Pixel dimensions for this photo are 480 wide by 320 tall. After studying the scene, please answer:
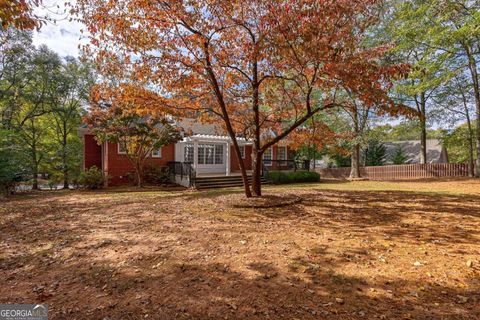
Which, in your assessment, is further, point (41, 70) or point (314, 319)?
point (41, 70)

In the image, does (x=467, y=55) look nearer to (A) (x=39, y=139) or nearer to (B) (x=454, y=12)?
(B) (x=454, y=12)

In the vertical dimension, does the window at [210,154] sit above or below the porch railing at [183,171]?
above

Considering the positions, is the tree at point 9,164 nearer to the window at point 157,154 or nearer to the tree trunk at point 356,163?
the window at point 157,154

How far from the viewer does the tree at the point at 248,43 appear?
6027mm

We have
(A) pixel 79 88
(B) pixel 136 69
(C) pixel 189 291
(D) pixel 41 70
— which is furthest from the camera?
(A) pixel 79 88

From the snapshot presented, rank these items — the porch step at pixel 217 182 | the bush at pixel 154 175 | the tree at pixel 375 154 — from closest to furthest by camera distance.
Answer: the porch step at pixel 217 182 → the bush at pixel 154 175 → the tree at pixel 375 154

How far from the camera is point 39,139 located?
17.7 meters

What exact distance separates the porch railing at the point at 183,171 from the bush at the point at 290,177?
4897 millimetres

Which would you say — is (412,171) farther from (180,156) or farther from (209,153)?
(180,156)

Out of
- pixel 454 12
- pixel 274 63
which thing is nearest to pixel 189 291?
pixel 274 63

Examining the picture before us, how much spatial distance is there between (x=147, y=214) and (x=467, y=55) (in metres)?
Answer: 18.0

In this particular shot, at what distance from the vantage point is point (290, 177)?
55.0 feet

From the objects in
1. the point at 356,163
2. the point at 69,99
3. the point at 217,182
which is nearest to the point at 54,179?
the point at 69,99

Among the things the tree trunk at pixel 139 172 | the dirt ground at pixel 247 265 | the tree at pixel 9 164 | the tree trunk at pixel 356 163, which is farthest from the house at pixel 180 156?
the dirt ground at pixel 247 265
